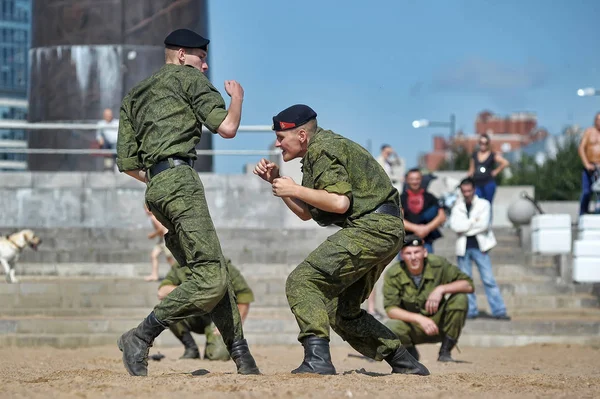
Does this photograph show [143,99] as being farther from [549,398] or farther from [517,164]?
[517,164]

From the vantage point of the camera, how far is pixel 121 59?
764 inches

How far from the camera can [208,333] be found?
35.7 feet

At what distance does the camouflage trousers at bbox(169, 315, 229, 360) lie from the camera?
423 inches

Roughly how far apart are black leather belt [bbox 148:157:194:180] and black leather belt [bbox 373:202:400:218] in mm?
1182

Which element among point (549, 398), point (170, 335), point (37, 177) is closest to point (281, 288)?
point (170, 335)

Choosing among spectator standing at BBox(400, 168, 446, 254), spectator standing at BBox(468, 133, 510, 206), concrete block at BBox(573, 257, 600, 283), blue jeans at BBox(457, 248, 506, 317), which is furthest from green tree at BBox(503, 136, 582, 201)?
spectator standing at BBox(400, 168, 446, 254)

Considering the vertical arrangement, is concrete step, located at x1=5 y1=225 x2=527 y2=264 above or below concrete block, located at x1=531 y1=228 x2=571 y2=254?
below

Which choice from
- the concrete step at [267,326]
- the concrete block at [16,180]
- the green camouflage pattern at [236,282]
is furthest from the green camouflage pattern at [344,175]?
the concrete block at [16,180]

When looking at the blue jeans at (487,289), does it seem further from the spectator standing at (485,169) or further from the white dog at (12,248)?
the white dog at (12,248)

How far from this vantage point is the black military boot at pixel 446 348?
10.7 metres

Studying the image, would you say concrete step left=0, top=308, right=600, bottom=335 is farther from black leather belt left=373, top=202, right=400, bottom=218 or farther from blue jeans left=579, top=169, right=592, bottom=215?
black leather belt left=373, top=202, right=400, bottom=218

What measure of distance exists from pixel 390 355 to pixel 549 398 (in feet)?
5.29

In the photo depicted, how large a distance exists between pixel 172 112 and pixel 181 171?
372 mm

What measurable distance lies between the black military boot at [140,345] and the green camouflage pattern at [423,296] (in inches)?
145
